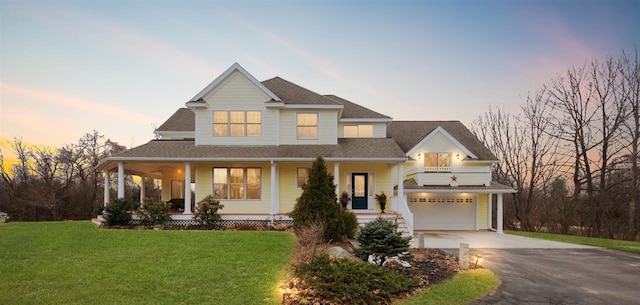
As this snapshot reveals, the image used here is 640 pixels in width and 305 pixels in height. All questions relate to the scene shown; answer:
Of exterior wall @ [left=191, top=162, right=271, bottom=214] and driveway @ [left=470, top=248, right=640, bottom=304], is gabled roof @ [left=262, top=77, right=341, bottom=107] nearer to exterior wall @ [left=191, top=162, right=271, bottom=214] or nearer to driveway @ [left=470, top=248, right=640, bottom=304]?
exterior wall @ [left=191, top=162, right=271, bottom=214]

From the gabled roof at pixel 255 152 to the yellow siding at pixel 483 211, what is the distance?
24.7 ft

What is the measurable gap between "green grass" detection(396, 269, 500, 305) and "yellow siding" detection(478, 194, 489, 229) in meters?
13.8

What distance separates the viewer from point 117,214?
15516 millimetres

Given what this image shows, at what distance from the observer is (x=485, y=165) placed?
71.8 ft

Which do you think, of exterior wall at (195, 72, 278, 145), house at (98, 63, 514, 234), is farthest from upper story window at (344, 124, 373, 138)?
exterior wall at (195, 72, 278, 145)

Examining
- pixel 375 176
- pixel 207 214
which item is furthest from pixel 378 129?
pixel 207 214

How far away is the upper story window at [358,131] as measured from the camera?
2159cm

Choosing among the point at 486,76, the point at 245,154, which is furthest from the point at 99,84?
the point at 486,76

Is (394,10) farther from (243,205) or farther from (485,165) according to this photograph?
(243,205)

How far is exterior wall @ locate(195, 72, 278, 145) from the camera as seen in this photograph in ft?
60.7

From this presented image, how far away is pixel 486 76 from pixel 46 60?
90.1 ft

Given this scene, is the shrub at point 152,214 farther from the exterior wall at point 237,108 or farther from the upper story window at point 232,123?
the upper story window at point 232,123

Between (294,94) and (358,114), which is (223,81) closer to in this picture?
(294,94)

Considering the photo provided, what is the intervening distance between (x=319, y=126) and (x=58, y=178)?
1227 inches
